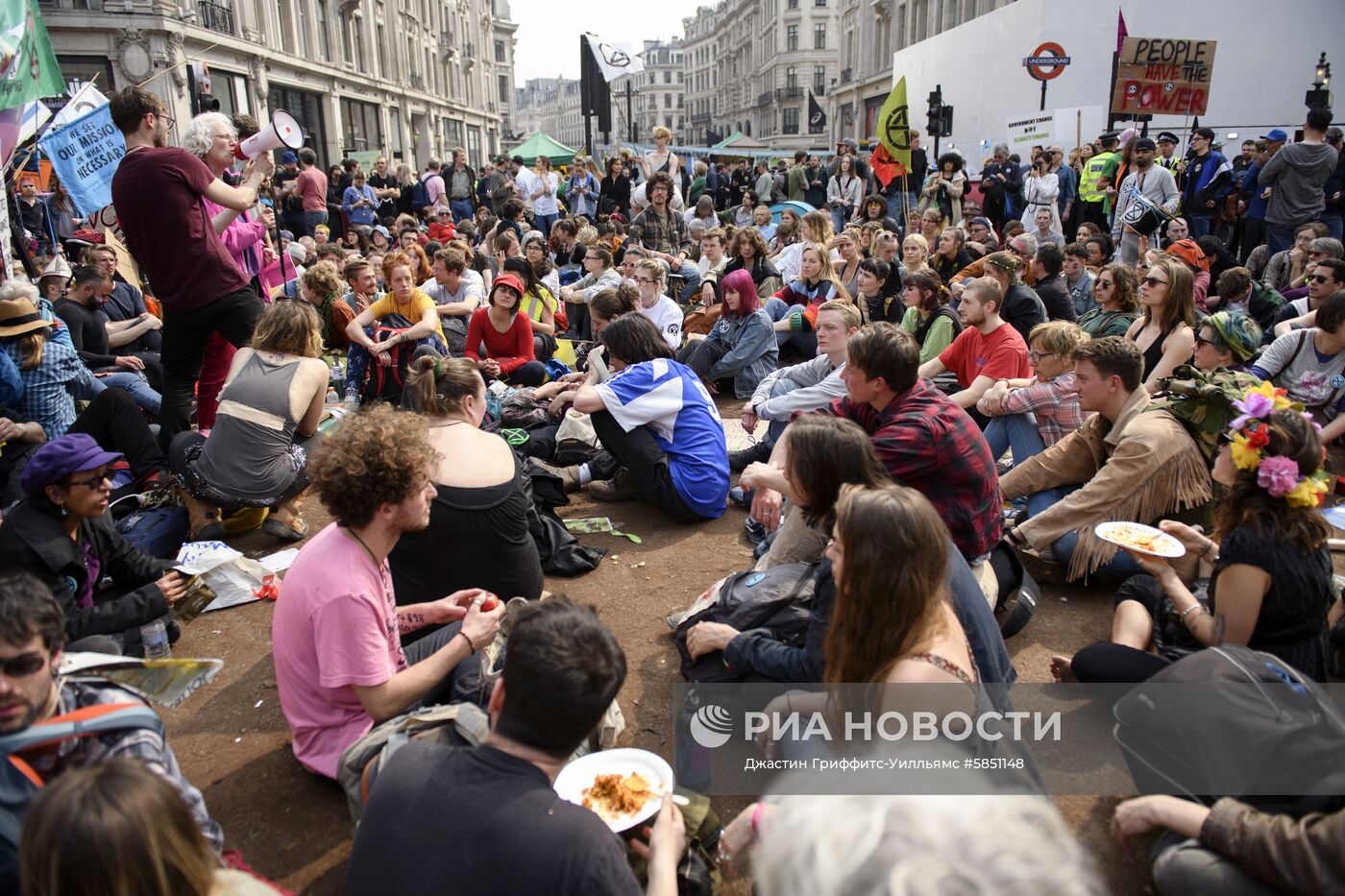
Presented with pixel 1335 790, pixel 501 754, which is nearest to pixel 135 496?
pixel 501 754

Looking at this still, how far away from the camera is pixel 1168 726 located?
2.55m

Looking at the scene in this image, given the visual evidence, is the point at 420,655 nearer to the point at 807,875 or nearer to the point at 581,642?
the point at 581,642

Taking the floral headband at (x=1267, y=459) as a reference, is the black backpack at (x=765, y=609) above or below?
below

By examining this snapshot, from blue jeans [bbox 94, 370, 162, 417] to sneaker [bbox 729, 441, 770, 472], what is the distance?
4.52 m

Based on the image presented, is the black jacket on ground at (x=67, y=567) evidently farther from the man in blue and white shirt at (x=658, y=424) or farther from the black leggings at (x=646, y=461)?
the black leggings at (x=646, y=461)

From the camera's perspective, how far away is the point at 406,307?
7.39 meters

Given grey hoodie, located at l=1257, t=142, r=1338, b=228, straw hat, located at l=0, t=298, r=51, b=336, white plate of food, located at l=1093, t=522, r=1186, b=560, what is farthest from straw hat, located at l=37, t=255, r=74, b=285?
grey hoodie, located at l=1257, t=142, r=1338, b=228

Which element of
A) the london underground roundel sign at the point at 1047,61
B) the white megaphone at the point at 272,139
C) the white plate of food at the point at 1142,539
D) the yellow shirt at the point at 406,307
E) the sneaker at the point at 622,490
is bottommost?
the sneaker at the point at 622,490

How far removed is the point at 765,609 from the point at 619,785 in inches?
39.0

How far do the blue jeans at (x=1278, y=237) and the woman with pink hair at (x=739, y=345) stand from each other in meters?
6.81

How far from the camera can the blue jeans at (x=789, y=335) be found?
8.66m

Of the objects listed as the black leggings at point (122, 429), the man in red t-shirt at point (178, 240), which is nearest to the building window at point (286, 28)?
the man in red t-shirt at point (178, 240)

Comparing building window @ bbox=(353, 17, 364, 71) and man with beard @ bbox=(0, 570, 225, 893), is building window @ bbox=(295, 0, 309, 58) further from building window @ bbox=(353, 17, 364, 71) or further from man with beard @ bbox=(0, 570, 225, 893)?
man with beard @ bbox=(0, 570, 225, 893)

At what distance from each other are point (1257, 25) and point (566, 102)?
5515 inches
